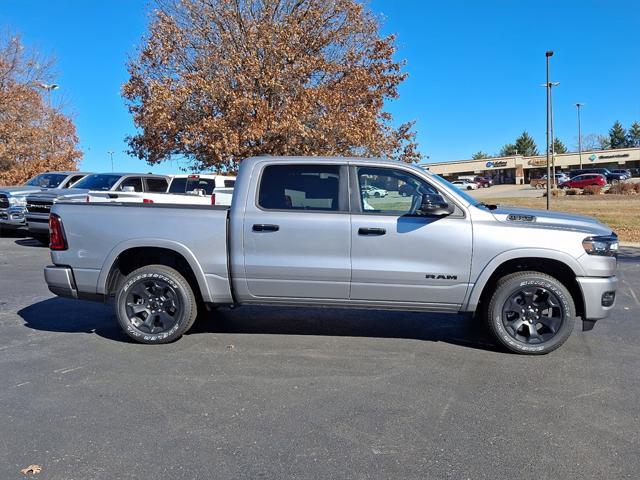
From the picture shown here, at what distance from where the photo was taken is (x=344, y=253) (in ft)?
16.5

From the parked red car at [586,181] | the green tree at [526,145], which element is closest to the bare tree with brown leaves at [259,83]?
the parked red car at [586,181]

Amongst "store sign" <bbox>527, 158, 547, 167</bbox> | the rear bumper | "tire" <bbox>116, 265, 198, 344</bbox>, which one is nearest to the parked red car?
"store sign" <bbox>527, 158, 547, 167</bbox>

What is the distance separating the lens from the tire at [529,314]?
16.2 ft

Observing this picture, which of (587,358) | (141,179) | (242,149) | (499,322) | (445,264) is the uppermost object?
Result: (242,149)

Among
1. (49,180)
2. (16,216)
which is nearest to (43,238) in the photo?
(16,216)

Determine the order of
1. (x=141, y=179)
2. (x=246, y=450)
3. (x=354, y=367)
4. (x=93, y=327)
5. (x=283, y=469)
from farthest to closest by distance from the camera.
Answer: (x=141, y=179) < (x=93, y=327) < (x=354, y=367) < (x=246, y=450) < (x=283, y=469)

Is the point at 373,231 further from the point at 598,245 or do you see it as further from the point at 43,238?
the point at 43,238

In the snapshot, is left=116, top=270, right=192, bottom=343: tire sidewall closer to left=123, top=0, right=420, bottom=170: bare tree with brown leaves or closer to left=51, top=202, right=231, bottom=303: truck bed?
left=51, top=202, right=231, bottom=303: truck bed

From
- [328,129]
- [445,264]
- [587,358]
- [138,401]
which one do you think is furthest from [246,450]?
[328,129]

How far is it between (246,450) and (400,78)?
19.7 meters

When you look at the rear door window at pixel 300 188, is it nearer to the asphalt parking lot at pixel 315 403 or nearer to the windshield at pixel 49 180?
the asphalt parking lot at pixel 315 403

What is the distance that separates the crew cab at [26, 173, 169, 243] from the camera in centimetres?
1318

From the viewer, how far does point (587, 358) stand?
16.4 feet

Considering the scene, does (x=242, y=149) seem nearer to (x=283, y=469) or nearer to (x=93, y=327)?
(x=93, y=327)
